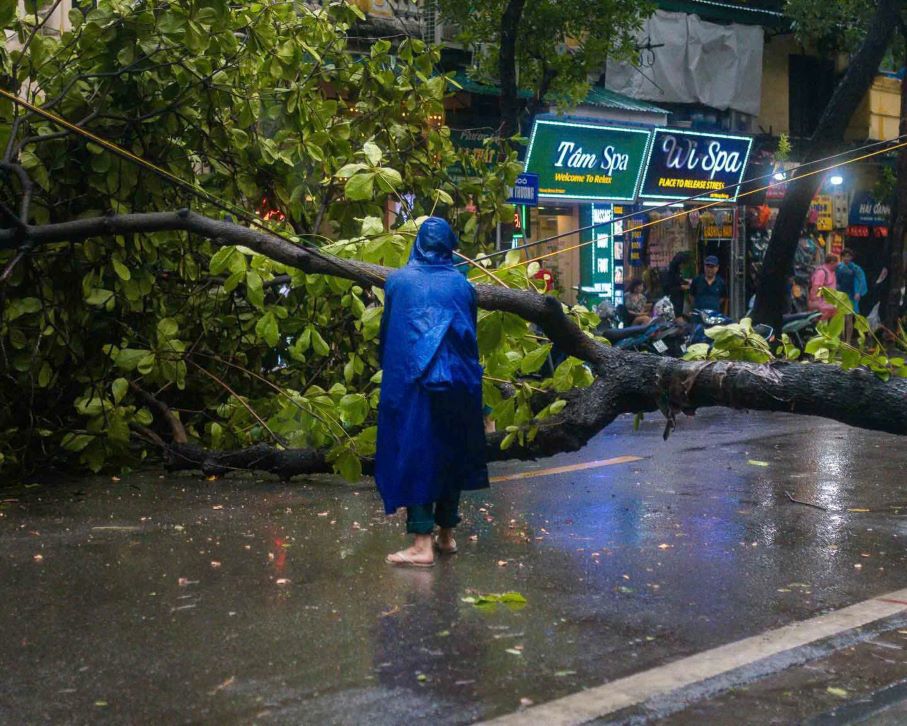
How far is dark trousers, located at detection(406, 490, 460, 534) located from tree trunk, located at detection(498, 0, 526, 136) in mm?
10487

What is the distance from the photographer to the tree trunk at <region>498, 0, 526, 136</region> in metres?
16.2

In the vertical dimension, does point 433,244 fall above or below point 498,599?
above

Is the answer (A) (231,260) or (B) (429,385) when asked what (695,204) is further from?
(B) (429,385)

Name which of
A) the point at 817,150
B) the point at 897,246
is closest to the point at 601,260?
the point at 897,246

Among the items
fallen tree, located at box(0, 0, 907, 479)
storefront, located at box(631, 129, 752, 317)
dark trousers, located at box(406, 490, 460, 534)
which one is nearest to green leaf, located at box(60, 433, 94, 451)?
fallen tree, located at box(0, 0, 907, 479)

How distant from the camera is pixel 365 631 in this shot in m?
5.02

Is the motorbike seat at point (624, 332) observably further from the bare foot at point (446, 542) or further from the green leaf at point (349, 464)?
the bare foot at point (446, 542)

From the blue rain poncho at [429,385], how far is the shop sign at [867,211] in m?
25.1

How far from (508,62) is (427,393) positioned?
11.2 meters

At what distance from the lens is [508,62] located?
16312 mm

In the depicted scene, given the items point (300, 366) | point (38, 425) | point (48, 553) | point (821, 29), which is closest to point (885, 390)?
point (48, 553)

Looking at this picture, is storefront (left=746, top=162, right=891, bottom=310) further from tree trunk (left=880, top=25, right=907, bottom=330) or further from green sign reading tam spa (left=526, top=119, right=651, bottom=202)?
tree trunk (left=880, top=25, right=907, bottom=330)

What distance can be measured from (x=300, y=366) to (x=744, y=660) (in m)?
5.71

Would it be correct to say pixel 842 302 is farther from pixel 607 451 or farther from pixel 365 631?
pixel 607 451
